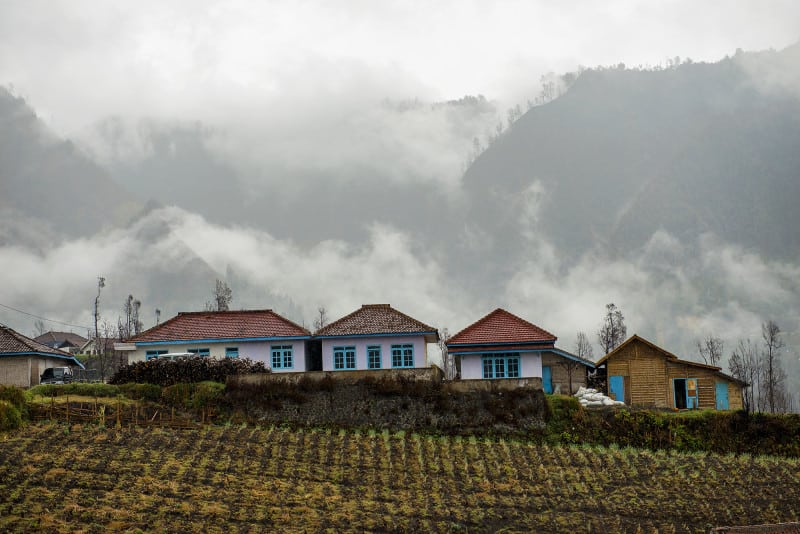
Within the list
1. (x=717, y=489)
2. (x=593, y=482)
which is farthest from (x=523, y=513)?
A: (x=717, y=489)

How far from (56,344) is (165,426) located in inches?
3283

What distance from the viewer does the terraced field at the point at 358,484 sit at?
23609 mm

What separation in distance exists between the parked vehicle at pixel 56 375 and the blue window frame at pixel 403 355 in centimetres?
1835

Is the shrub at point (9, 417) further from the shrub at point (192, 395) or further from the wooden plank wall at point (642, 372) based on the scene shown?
the wooden plank wall at point (642, 372)

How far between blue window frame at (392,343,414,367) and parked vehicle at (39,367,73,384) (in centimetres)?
1835

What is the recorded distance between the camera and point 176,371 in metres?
38.9

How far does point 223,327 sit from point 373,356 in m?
8.88

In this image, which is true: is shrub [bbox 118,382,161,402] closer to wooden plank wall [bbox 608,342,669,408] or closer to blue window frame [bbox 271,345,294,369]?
blue window frame [bbox 271,345,294,369]

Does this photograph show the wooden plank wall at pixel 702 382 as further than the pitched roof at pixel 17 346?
No

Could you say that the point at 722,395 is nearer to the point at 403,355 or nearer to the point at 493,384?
the point at 493,384

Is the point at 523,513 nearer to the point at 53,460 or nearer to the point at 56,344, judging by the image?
the point at 53,460

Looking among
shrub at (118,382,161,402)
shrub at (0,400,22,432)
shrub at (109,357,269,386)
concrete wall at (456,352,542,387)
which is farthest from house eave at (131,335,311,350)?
shrub at (0,400,22,432)

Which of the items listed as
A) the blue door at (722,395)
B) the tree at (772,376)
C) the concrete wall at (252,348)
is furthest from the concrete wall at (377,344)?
the tree at (772,376)

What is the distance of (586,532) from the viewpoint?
24391mm
